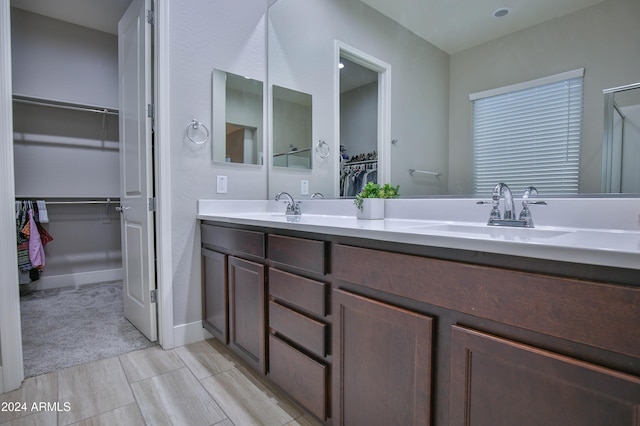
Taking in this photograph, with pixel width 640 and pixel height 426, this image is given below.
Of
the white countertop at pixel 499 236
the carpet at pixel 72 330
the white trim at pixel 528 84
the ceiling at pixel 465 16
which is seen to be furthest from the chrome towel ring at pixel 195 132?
the white trim at pixel 528 84

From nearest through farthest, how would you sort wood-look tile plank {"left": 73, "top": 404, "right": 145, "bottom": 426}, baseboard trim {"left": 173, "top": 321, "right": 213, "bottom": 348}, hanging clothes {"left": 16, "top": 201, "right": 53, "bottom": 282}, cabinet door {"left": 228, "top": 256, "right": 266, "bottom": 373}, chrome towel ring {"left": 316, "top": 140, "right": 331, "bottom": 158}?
1. wood-look tile plank {"left": 73, "top": 404, "right": 145, "bottom": 426}
2. cabinet door {"left": 228, "top": 256, "right": 266, "bottom": 373}
3. baseboard trim {"left": 173, "top": 321, "right": 213, "bottom": 348}
4. chrome towel ring {"left": 316, "top": 140, "right": 331, "bottom": 158}
5. hanging clothes {"left": 16, "top": 201, "right": 53, "bottom": 282}

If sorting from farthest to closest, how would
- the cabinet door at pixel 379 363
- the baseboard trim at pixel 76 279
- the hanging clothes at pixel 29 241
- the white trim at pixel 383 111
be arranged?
1. the baseboard trim at pixel 76 279
2. the hanging clothes at pixel 29 241
3. the white trim at pixel 383 111
4. the cabinet door at pixel 379 363

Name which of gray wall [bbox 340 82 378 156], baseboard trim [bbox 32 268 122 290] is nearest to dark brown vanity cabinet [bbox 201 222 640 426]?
gray wall [bbox 340 82 378 156]

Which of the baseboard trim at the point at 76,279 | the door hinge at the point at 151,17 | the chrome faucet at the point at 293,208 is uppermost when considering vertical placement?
the door hinge at the point at 151,17

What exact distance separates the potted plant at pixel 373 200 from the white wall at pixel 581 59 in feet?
1.10

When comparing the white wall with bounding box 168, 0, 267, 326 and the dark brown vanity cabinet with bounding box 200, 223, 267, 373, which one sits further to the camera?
the white wall with bounding box 168, 0, 267, 326

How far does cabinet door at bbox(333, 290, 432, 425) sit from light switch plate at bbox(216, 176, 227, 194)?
4.45ft

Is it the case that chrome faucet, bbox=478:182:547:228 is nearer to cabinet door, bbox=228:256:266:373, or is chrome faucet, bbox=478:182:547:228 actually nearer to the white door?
cabinet door, bbox=228:256:266:373

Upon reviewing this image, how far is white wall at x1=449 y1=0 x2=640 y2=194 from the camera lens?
1026 millimetres

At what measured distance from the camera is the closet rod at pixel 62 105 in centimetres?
312

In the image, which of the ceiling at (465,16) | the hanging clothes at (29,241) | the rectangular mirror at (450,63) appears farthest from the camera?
the hanging clothes at (29,241)

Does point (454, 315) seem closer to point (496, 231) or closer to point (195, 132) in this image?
point (496, 231)

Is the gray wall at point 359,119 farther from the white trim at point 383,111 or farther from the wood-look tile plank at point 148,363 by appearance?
the wood-look tile plank at point 148,363

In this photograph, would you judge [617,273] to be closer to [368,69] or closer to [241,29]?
[368,69]
